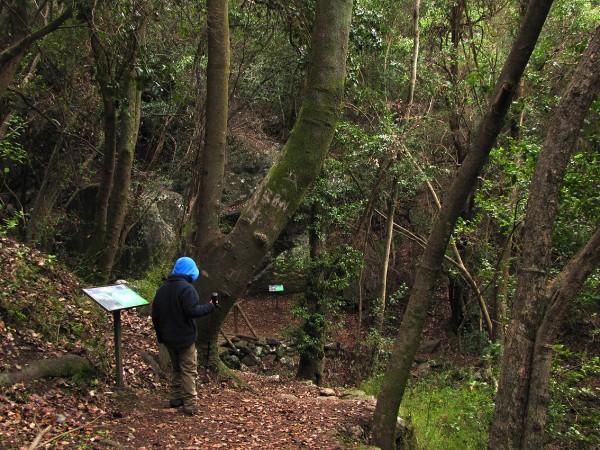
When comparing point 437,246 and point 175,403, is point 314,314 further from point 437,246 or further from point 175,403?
point 437,246

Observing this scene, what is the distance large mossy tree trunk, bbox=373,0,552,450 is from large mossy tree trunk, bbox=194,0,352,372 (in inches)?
77.7

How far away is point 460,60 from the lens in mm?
13258

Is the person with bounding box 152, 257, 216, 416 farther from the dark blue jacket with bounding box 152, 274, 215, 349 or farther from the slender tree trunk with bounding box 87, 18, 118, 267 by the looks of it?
the slender tree trunk with bounding box 87, 18, 118, 267

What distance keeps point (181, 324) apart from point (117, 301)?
2.32 feet

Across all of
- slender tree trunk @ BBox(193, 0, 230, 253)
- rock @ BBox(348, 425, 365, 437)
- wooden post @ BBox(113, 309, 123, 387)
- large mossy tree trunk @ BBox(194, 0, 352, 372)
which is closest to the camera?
wooden post @ BBox(113, 309, 123, 387)

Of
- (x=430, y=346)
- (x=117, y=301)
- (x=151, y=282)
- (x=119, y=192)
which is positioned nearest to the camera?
(x=117, y=301)

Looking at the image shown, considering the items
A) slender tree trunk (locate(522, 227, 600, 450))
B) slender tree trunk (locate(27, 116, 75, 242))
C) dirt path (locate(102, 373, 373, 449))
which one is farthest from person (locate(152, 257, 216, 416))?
slender tree trunk (locate(27, 116, 75, 242))

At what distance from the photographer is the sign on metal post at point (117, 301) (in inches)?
212

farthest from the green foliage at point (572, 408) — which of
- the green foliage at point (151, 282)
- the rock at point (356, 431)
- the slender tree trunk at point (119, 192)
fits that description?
the slender tree trunk at point (119, 192)

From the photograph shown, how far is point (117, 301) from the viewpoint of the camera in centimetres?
554

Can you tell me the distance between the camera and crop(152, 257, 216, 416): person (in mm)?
5566

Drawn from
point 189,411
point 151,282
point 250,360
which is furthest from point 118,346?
point 250,360

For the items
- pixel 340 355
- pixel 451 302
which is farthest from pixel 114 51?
pixel 451 302

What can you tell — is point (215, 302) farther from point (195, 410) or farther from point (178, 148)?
point (178, 148)
